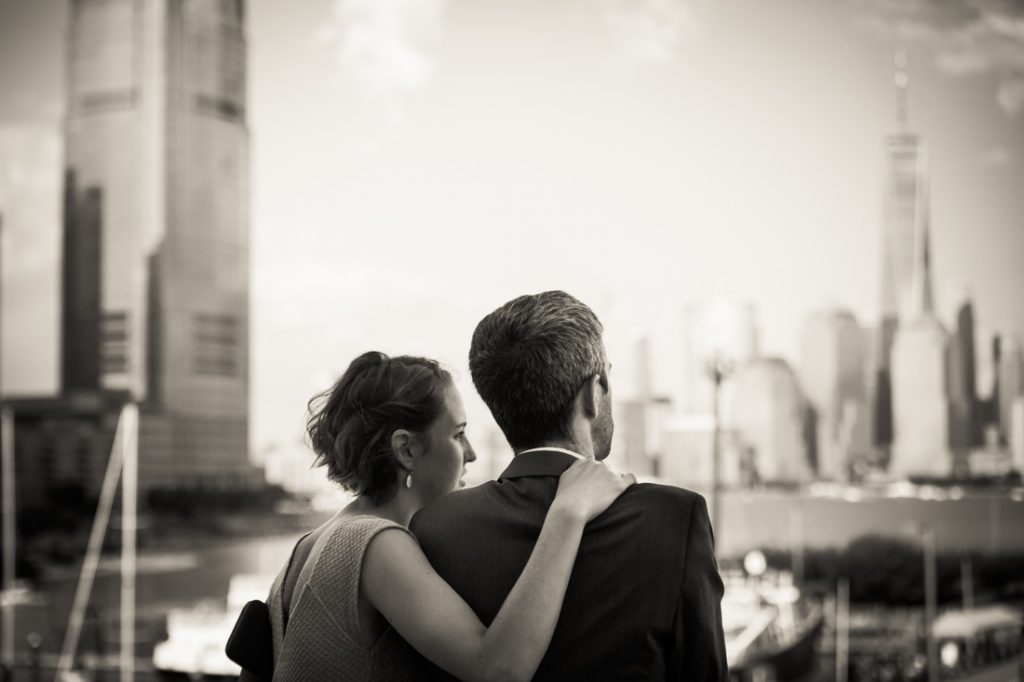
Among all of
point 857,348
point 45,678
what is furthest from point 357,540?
point 857,348

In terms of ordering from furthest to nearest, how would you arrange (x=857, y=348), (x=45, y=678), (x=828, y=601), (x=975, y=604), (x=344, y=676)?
1. (x=857, y=348)
2. (x=828, y=601)
3. (x=975, y=604)
4. (x=45, y=678)
5. (x=344, y=676)

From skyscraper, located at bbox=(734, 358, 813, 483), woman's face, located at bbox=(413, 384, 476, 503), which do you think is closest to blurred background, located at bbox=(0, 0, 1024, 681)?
skyscraper, located at bbox=(734, 358, 813, 483)

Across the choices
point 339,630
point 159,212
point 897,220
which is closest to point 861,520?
point 897,220

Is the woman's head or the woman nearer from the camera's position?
the woman

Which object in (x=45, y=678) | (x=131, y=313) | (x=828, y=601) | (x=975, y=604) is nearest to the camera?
(x=45, y=678)

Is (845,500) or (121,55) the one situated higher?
(121,55)

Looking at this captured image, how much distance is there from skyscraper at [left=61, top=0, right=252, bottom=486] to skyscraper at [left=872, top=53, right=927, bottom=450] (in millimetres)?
31049

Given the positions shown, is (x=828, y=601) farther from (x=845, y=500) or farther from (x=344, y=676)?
(x=344, y=676)

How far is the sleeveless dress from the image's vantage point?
6.24 ft

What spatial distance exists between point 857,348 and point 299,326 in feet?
86.5

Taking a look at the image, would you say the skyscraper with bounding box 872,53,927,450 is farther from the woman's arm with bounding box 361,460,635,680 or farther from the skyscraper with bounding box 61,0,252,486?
the woman's arm with bounding box 361,460,635,680

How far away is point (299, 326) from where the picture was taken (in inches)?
2334

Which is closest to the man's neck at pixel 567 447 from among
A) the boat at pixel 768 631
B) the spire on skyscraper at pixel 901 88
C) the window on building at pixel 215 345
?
the boat at pixel 768 631

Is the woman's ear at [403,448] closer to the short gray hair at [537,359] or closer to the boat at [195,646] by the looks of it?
the short gray hair at [537,359]
